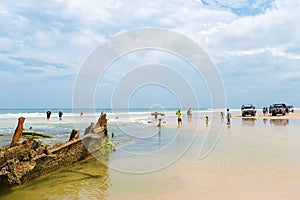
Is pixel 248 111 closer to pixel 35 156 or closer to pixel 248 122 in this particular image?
pixel 248 122

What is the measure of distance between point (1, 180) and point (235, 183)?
6.62 metres

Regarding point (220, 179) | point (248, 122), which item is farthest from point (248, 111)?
point (220, 179)

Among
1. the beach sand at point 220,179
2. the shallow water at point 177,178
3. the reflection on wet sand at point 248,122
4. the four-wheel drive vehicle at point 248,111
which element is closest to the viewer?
the beach sand at point 220,179

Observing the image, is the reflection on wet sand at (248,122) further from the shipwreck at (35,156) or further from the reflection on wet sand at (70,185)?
the reflection on wet sand at (70,185)

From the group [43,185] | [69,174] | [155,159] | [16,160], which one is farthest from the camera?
[155,159]

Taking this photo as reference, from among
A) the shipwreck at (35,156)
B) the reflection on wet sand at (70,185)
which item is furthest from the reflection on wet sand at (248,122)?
the reflection on wet sand at (70,185)

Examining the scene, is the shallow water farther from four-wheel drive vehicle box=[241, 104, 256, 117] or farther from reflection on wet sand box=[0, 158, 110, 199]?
four-wheel drive vehicle box=[241, 104, 256, 117]

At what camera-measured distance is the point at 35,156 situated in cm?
810

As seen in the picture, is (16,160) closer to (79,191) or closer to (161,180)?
(79,191)

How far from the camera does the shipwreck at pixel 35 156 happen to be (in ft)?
23.3

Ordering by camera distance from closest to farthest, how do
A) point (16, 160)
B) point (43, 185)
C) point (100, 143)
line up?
1. point (16, 160)
2. point (43, 185)
3. point (100, 143)

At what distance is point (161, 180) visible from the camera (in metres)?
8.39

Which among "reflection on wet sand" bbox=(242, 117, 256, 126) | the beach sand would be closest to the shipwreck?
the beach sand

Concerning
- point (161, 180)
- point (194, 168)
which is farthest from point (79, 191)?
point (194, 168)
